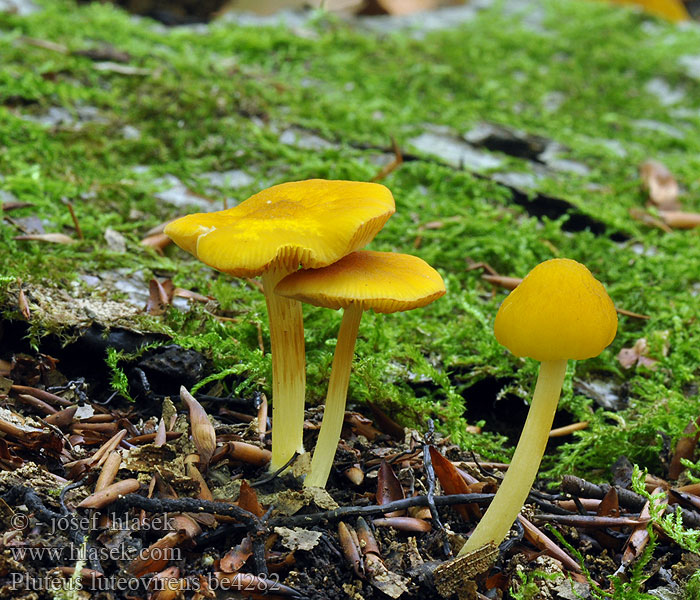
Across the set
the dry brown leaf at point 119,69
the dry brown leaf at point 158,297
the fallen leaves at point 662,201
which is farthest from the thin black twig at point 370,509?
the dry brown leaf at point 119,69

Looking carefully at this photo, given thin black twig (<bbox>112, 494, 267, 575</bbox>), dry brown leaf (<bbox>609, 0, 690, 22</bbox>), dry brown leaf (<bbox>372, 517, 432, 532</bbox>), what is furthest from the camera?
dry brown leaf (<bbox>609, 0, 690, 22</bbox>)

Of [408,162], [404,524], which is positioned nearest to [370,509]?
[404,524]

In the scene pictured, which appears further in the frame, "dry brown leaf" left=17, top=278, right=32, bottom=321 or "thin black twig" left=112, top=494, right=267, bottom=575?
"dry brown leaf" left=17, top=278, right=32, bottom=321

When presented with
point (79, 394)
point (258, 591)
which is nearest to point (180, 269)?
point (79, 394)

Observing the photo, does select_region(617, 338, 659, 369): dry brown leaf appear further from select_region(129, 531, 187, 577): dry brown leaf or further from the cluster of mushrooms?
select_region(129, 531, 187, 577): dry brown leaf

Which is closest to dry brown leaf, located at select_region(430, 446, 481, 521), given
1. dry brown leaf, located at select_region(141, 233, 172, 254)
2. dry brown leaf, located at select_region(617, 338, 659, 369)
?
dry brown leaf, located at select_region(617, 338, 659, 369)

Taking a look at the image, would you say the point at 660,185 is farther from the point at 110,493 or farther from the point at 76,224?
the point at 110,493
